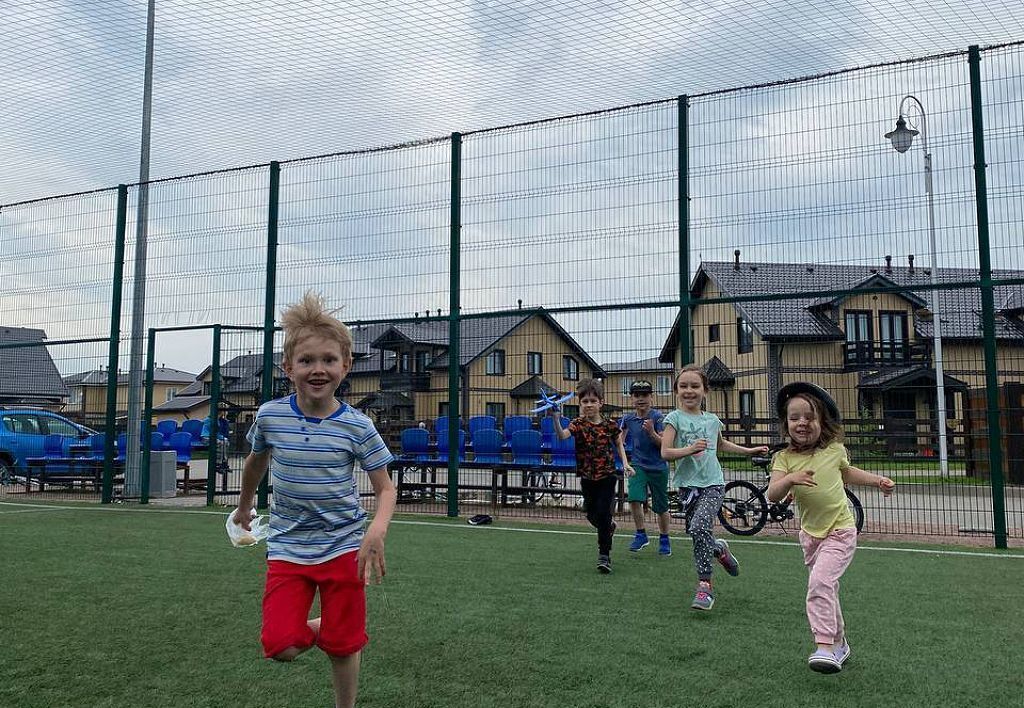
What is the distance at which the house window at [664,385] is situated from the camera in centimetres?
947

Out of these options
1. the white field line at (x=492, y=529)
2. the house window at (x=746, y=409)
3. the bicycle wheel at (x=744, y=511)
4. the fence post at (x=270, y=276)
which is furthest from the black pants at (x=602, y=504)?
the fence post at (x=270, y=276)

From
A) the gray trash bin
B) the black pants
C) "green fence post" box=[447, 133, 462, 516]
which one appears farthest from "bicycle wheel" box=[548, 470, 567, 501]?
the gray trash bin

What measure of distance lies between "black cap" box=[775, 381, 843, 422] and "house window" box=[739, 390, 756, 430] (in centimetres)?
502

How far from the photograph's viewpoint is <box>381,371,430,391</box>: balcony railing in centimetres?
1144

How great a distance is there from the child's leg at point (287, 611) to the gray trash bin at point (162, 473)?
1134cm

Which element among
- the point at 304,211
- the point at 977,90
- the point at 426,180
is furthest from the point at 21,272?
the point at 977,90

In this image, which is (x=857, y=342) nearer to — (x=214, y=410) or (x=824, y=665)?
(x=824, y=665)

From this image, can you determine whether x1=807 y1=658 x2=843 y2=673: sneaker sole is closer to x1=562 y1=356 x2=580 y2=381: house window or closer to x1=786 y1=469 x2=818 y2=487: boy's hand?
x1=786 y1=469 x2=818 y2=487: boy's hand

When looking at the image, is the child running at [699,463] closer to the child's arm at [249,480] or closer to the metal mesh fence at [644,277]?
the child's arm at [249,480]

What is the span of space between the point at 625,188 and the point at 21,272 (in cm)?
1042

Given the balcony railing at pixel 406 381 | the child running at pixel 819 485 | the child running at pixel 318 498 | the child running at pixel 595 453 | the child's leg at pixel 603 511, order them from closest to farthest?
the child running at pixel 318 498, the child running at pixel 819 485, the child's leg at pixel 603 511, the child running at pixel 595 453, the balcony railing at pixel 406 381

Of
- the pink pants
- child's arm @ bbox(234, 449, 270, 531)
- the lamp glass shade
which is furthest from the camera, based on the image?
the lamp glass shade

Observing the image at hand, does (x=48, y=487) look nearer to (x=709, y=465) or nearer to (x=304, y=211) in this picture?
(x=304, y=211)

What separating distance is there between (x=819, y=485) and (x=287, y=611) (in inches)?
105
